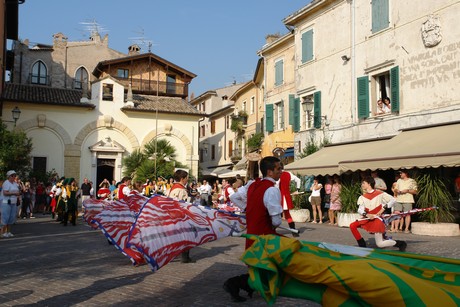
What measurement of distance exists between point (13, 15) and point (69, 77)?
14471 millimetres

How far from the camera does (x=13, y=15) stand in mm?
37562

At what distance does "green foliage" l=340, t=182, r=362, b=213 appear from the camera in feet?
60.1

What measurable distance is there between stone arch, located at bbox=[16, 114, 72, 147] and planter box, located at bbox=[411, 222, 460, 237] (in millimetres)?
27967

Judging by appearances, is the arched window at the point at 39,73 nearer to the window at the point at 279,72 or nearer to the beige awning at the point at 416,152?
the window at the point at 279,72

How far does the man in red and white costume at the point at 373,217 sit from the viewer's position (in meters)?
9.70

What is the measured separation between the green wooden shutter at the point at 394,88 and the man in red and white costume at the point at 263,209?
51.9 ft

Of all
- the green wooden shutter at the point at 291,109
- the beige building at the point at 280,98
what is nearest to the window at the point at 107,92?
the beige building at the point at 280,98

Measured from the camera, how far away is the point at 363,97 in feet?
74.7

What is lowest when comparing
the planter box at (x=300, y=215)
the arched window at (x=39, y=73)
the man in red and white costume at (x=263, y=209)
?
the planter box at (x=300, y=215)

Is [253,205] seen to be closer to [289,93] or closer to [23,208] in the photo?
[23,208]

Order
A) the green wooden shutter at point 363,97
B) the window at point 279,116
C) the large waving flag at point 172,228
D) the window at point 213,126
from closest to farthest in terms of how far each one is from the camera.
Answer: the large waving flag at point 172,228, the green wooden shutter at point 363,97, the window at point 279,116, the window at point 213,126

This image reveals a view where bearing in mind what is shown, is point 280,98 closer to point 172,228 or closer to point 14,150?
point 14,150

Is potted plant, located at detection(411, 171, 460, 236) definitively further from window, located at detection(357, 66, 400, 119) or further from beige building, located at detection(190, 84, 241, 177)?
beige building, located at detection(190, 84, 241, 177)

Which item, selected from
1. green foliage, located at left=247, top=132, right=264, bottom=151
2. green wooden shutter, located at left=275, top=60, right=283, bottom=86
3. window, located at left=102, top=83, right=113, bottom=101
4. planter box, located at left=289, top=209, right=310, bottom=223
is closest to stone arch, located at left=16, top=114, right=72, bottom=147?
window, located at left=102, top=83, right=113, bottom=101
